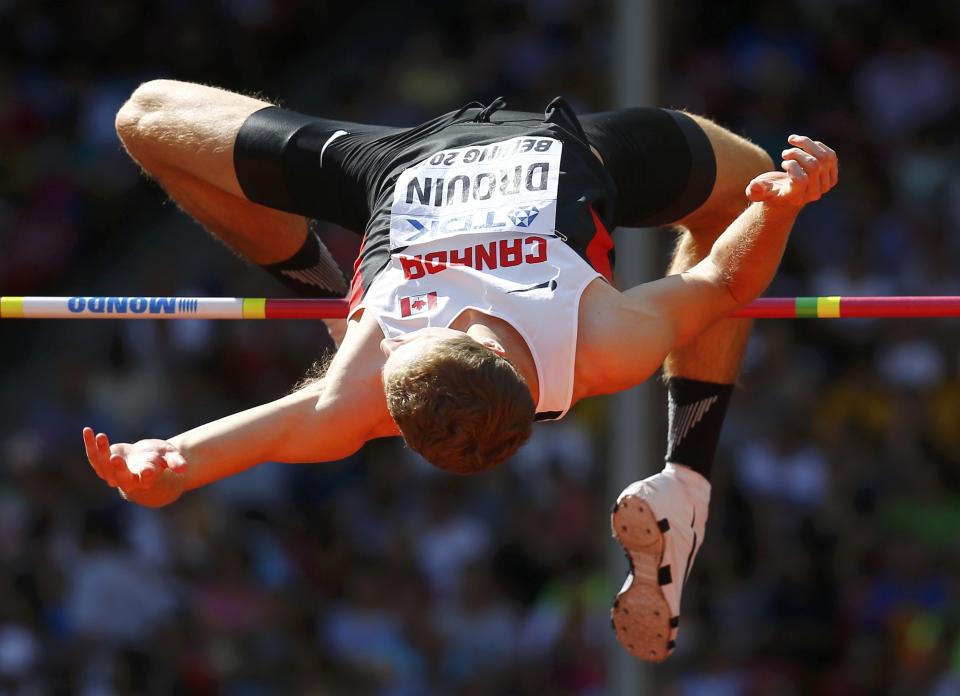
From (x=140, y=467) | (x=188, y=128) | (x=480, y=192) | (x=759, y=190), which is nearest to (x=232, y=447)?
(x=140, y=467)

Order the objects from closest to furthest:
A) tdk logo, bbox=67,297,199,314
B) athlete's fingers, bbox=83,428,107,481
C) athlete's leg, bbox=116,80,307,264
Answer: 1. athlete's fingers, bbox=83,428,107,481
2. athlete's leg, bbox=116,80,307,264
3. tdk logo, bbox=67,297,199,314

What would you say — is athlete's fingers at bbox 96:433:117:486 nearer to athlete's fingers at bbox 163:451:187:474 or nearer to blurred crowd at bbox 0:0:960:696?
athlete's fingers at bbox 163:451:187:474

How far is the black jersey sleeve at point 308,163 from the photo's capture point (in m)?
4.42

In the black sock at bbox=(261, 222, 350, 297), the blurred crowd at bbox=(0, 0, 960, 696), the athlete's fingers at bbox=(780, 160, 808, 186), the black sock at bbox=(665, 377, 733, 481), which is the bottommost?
the blurred crowd at bbox=(0, 0, 960, 696)

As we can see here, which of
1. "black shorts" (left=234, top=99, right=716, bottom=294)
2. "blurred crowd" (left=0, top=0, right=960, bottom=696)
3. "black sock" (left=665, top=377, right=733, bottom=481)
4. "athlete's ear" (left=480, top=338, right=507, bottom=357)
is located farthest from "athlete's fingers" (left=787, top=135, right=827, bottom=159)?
"blurred crowd" (left=0, top=0, right=960, bottom=696)

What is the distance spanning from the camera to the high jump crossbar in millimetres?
4504

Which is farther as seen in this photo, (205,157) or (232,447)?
(205,157)

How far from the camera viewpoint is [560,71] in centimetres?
1041

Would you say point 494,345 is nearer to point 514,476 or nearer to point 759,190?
point 759,190

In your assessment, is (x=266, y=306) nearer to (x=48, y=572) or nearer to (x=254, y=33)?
(x=48, y=572)

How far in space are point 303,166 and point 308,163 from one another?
0.05ft

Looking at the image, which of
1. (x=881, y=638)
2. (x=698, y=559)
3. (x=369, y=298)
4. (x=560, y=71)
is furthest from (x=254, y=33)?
(x=369, y=298)

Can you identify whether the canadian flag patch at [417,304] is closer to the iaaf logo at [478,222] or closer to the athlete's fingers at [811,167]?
the iaaf logo at [478,222]

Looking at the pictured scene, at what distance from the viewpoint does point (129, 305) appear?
4.78 metres
